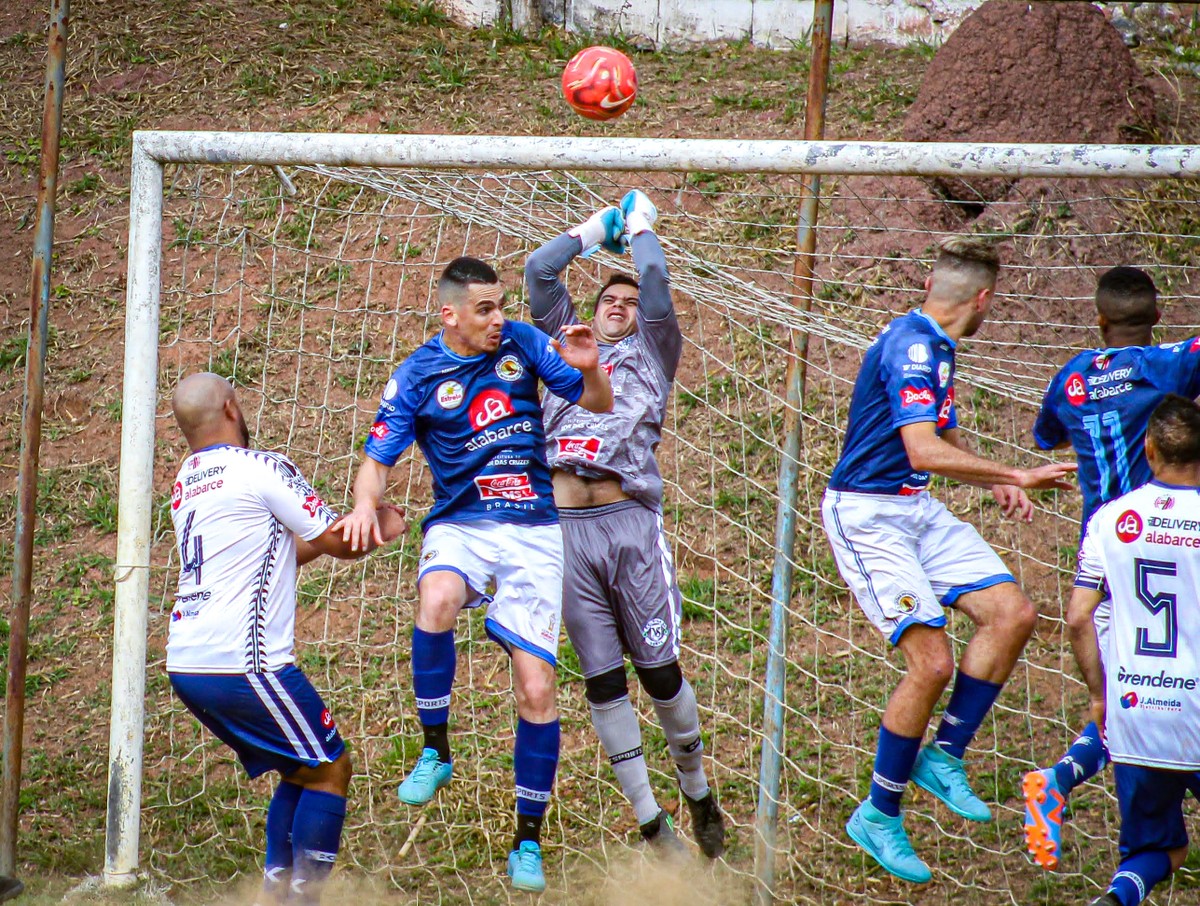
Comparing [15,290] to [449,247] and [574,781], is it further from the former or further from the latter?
[574,781]

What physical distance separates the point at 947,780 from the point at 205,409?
2965mm

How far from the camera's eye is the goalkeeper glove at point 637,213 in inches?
192

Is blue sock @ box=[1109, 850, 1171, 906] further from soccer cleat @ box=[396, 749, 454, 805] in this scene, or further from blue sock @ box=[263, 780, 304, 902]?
blue sock @ box=[263, 780, 304, 902]

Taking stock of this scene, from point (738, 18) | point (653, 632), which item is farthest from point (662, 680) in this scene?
point (738, 18)

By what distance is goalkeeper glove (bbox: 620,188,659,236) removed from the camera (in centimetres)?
487

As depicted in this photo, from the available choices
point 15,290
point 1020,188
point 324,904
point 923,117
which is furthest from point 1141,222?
point 15,290

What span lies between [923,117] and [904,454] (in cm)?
444

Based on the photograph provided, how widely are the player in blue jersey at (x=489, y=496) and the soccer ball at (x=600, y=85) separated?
0.85 m

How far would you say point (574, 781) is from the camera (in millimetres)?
6387

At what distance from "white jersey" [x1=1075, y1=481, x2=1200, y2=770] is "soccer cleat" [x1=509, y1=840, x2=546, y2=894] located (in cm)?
199

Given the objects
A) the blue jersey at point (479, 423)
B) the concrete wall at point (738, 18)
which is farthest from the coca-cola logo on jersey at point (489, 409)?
the concrete wall at point (738, 18)

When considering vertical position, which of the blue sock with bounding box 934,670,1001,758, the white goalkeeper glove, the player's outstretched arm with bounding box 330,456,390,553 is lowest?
the blue sock with bounding box 934,670,1001,758

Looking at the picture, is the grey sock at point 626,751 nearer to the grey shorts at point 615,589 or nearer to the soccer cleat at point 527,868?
the grey shorts at point 615,589

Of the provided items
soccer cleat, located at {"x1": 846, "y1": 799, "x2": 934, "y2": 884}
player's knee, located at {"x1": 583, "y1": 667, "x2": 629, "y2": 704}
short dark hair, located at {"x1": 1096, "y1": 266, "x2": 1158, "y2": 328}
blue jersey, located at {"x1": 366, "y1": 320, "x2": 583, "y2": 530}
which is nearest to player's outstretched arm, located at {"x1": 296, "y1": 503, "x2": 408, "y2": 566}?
blue jersey, located at {"x1": 366, "y1": 320, "x2": 583, "y2": 530}
